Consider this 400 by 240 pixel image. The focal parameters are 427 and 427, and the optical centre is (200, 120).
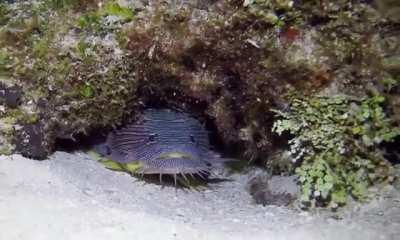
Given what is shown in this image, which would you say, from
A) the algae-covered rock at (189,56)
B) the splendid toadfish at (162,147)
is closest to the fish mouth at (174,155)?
the splendid toadfish at (162,147)

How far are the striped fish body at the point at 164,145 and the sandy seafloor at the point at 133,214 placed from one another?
30 centimetres

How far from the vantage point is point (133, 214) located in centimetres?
301

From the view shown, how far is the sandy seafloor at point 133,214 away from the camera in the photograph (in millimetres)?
2754

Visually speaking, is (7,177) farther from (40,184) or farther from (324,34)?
(324,34)

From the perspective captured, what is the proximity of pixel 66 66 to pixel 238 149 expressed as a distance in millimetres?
2139

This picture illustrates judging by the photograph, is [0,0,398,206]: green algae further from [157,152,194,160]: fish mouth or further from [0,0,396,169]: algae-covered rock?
[157,152,194,160]: fish mouth

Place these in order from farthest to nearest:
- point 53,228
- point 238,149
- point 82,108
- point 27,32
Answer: point 238,149, point 82,108, point 27,32, point 53,228

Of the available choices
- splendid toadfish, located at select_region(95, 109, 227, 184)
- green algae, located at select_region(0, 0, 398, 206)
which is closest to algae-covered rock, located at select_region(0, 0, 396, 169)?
green algae, located at select_region(0, 0, 398, 206)

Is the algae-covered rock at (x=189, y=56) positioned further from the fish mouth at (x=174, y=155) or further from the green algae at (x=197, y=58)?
the fish mouth at (x=174, y=155)

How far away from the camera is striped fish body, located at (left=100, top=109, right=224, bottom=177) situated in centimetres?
410

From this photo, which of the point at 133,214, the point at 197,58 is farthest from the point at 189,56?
the point at 133,214

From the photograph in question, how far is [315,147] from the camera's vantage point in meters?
3.44

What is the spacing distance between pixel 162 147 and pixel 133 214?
1249mm

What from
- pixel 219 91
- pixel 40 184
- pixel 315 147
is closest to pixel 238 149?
pixel 219 91
